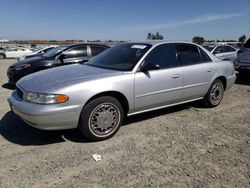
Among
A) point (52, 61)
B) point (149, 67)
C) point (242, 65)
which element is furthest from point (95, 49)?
point (242, 65)

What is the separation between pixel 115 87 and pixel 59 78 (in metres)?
0.89

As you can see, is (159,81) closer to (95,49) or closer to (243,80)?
(95,49)

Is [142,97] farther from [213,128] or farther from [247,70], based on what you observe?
[247,70]

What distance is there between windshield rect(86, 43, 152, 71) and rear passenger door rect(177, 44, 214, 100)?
87cm

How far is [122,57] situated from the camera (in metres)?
4.55

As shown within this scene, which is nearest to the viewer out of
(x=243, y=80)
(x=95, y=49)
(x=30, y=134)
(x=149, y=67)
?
(x=30, y=134)

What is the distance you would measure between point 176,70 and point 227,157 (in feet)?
6.15

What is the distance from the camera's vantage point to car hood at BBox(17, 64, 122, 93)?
3.60m

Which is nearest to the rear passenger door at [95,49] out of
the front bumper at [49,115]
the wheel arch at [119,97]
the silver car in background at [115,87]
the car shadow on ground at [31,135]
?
the silver car in background at [115,87]

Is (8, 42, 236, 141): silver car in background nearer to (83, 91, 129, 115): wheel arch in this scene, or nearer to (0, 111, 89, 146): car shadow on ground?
(83, 91, 129, 115): wheel arch

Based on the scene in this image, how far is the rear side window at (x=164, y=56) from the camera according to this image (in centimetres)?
441

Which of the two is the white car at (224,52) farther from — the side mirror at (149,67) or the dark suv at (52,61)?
the side mirror at (149,67)

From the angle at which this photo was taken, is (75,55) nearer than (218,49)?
Yes

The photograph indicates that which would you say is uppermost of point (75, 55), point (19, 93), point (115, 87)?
point (75, 55)
